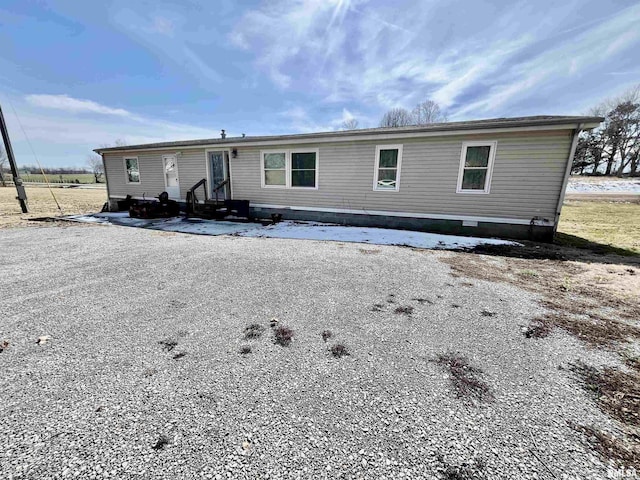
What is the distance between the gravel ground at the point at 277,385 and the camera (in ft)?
4.60

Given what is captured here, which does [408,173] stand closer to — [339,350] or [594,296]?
[594,296]

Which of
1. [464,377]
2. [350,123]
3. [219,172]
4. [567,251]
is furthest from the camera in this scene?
[350,123]

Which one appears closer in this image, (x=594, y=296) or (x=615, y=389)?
(x=615, y=389)

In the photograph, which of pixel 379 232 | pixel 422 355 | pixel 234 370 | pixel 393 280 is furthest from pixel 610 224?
pixel 234 370

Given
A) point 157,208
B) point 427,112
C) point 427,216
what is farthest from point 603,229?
point 427,112

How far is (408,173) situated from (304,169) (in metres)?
3.43

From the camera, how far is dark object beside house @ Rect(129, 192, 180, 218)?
33.0ft

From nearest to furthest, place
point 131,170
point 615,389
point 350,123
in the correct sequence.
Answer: point 615,389 < point 131,170 < point 350,123

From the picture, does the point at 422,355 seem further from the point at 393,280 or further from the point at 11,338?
the point at 11,338

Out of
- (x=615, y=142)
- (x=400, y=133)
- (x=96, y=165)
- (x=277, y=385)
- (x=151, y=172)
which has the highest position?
(x=615, y=142)

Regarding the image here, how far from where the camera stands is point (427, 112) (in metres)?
29.8

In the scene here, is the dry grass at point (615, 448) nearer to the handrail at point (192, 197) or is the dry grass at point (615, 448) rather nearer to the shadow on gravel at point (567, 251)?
the shadow on gravel at point (567, 251)

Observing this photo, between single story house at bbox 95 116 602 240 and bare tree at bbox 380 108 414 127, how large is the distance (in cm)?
2580

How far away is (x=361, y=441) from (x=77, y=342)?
263 cm
